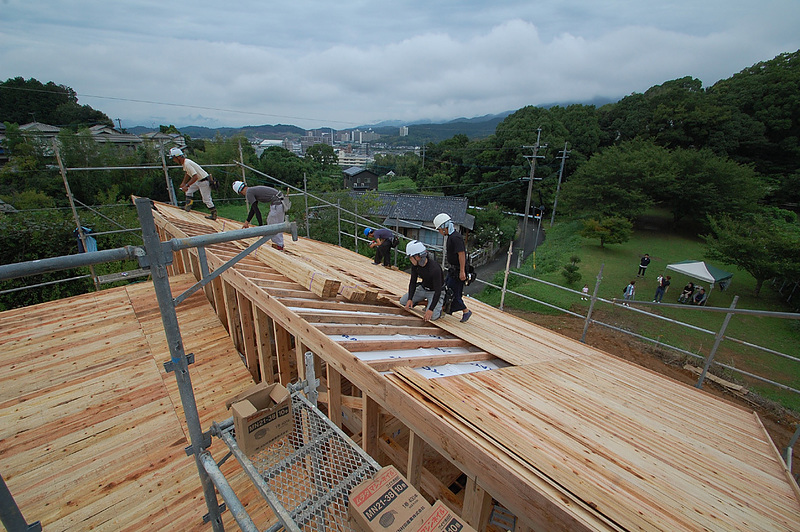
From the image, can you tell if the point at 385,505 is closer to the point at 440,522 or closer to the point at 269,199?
the point at 440,522

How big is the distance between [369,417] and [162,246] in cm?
199

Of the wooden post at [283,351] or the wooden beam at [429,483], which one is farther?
the wooden post at [283,351]

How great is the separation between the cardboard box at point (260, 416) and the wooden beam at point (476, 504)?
51.1 inches

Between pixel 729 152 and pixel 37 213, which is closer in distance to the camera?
pixel 37 213

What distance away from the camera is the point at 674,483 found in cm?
209

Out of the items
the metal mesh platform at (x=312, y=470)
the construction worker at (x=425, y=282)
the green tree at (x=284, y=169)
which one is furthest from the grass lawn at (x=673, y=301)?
the green tree at (x=284, y=169)

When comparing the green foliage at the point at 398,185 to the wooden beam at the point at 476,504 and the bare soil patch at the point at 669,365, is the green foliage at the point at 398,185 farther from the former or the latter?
the wooden beam at the point at 476,504

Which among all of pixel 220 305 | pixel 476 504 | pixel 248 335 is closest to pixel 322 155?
pixel 220 305

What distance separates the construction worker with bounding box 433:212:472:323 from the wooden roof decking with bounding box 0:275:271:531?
303cm

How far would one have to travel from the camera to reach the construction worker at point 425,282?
3.97 meters

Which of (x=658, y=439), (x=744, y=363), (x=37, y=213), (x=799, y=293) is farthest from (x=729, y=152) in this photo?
(x=37, y=213)

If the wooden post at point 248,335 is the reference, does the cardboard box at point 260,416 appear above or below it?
above

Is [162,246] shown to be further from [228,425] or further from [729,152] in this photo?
[729,152]

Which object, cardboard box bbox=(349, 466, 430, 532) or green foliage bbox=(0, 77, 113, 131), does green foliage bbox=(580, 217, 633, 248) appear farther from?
green foliage bbox=(0, 77, 113, 131)
